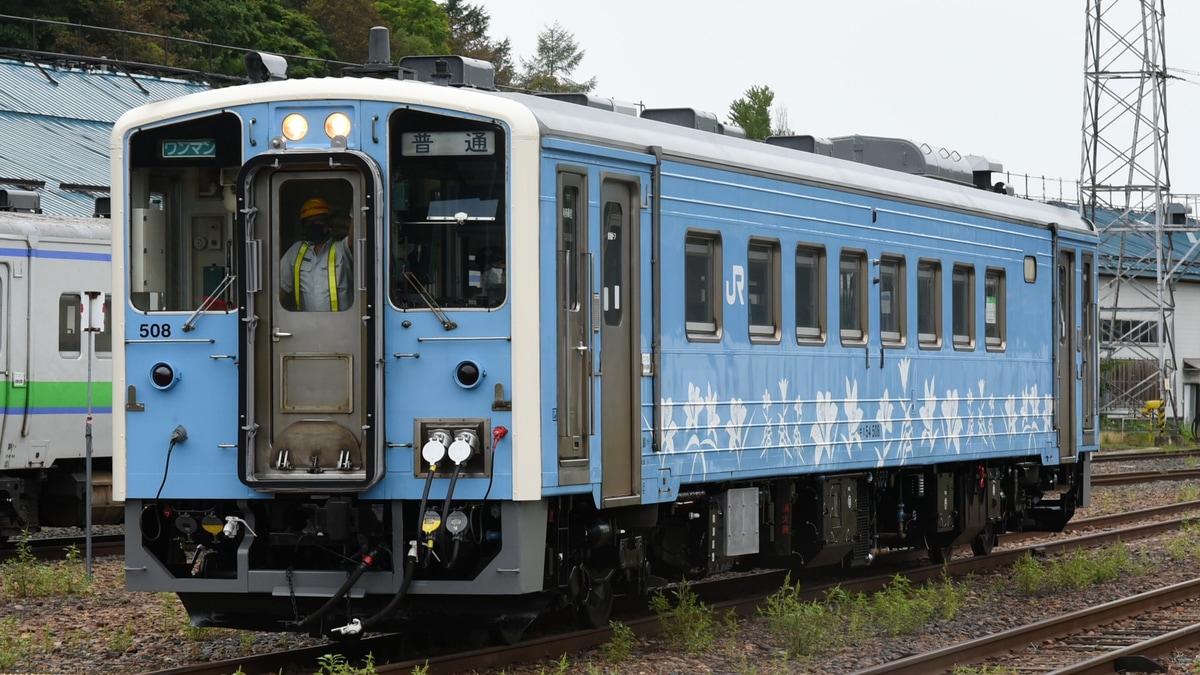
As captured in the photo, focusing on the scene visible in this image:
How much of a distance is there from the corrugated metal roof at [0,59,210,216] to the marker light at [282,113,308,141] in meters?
13.9

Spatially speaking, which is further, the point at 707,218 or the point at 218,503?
the point at 707,218

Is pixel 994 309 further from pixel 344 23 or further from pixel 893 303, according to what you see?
pixel 344 23

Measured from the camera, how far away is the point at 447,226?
976 centimetres

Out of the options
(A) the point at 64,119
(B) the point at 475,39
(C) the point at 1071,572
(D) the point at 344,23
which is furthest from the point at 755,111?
(C) the point at 1071,572

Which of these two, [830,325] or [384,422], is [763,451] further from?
[384,422]

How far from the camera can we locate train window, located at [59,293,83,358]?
16594 millimetres

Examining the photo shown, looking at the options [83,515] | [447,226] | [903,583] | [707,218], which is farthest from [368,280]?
[83,515]

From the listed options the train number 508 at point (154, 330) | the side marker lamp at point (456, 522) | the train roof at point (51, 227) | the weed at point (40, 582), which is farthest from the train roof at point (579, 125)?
the train roof at point (51, 227)

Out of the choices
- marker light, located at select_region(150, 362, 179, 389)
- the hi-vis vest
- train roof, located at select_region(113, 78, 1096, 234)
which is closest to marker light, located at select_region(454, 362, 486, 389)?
the hi-vis vest

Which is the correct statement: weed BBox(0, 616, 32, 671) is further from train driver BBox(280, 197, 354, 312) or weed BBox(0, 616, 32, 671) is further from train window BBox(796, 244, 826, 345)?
train window BBox(796, 244, 826, 345)

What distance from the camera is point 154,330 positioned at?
10086 millimetres

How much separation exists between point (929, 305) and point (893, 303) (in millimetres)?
698

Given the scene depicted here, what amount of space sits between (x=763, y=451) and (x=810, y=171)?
2.10m

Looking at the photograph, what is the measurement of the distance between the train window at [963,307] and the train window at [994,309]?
0.85ft
